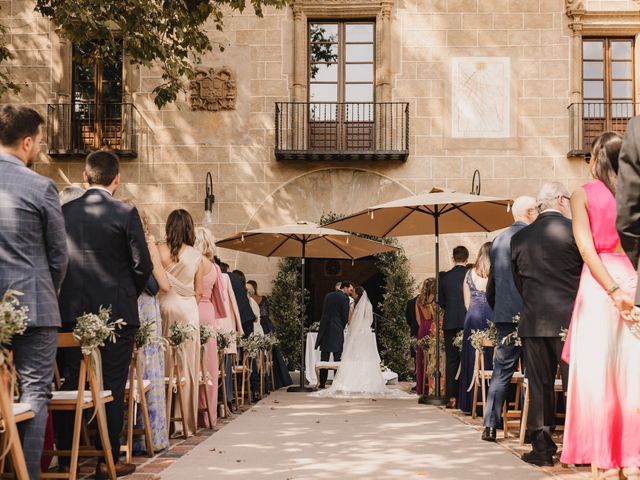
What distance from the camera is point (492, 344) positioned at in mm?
8516

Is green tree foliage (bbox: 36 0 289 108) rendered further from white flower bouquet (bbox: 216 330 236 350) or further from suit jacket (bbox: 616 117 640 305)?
suit jacket (bbox: 616 117 640 305)

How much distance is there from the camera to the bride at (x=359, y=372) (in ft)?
45.2

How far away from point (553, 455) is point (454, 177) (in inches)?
489

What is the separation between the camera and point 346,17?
19188mm

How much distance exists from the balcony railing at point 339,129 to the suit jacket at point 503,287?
1065 cm

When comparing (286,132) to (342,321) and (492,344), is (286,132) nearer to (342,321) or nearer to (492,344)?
(342,321)

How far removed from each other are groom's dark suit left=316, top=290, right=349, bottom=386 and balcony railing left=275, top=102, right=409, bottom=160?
12.4 ft

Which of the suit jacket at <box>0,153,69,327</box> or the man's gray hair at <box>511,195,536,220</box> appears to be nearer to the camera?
the suit jacket at <box>0,153,69,327</box>

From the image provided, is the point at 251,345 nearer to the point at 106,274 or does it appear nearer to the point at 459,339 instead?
the point at 459,339

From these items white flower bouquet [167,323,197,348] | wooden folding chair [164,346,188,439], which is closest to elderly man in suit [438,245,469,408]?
wooden folding chair [164,346,188,439]

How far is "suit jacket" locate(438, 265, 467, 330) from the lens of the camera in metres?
11.4

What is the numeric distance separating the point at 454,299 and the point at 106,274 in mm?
6292

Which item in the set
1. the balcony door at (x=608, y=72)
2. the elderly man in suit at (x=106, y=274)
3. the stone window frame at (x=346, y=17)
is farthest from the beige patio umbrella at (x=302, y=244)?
the elderly man in suit at (x=106, y=274)

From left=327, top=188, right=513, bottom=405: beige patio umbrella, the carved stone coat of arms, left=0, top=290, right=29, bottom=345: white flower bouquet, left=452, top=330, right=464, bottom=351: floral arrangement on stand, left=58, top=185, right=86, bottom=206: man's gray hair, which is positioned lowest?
left=452, top=330, right=464, bottom=351: floral arrangement on stand
